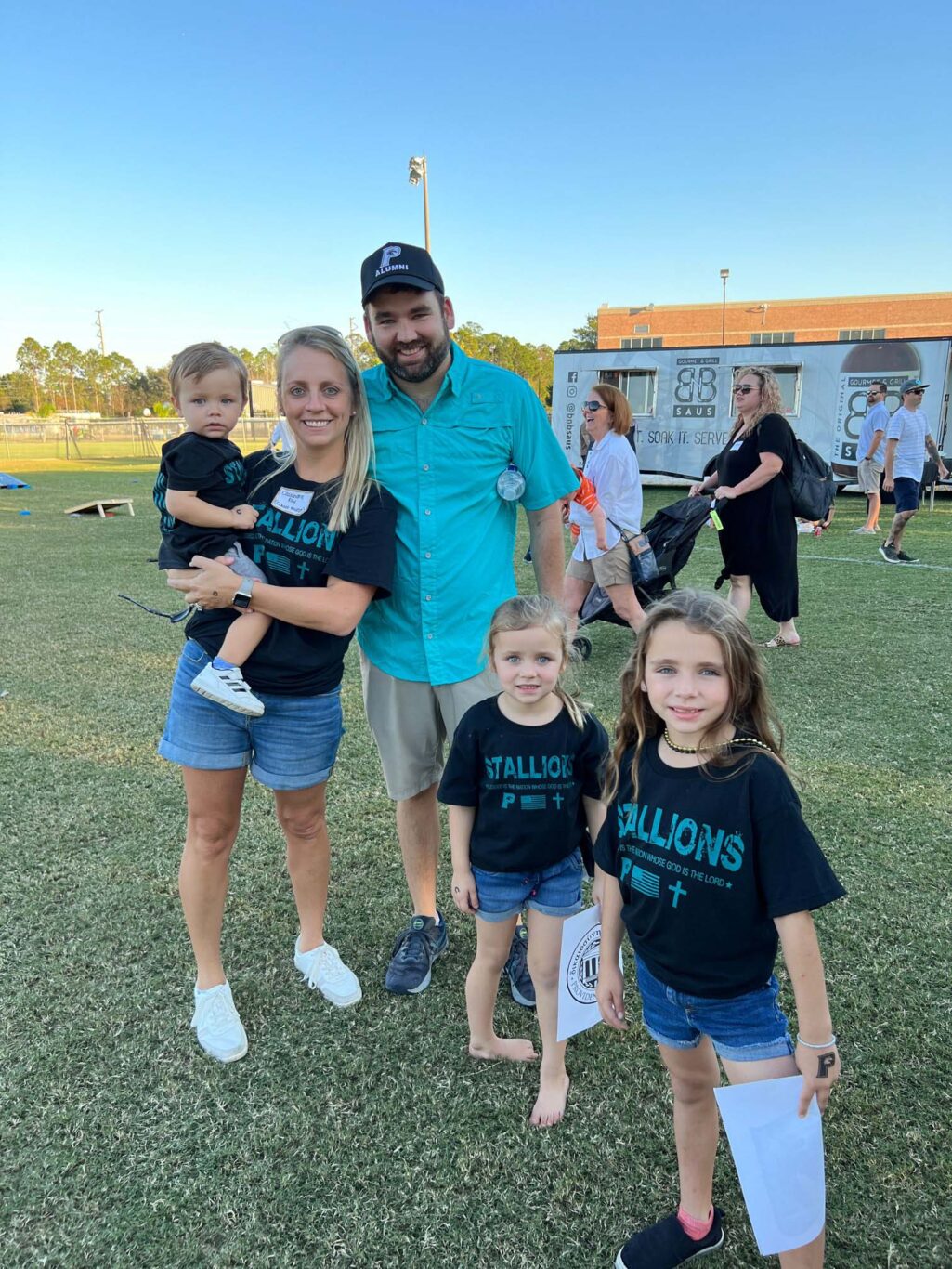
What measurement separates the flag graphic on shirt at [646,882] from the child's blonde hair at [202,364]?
171 centimetres

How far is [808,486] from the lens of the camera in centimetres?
548

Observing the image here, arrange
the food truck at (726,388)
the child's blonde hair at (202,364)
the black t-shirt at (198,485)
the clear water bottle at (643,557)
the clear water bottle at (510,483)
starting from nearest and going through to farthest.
A: 1. the black t-shirt at (198,485)
2. the child's blonde hair at (202,364)
3. the clear water bottle at (510,483)
4. the clear water bottle at (643,557)
5. the food truck at (726,388)

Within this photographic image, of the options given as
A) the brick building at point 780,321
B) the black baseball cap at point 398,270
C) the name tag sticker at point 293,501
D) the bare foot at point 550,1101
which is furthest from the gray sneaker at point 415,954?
the brick building at point 780,321

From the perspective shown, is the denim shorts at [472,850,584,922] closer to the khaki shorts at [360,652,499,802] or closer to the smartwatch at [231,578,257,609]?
the khaki shorts at [360,652,499,802]

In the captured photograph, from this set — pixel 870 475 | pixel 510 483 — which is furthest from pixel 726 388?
pixel 510 483

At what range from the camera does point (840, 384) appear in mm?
14883

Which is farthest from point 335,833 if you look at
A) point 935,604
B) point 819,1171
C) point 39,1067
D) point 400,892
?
point 935,604

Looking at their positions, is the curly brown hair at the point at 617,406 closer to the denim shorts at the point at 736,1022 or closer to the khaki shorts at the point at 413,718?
the khaki shorts at the point at 413,718

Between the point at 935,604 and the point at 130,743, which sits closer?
the point at 130,743

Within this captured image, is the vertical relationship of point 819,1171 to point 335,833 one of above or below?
above

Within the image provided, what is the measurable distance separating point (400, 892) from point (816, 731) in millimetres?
2553

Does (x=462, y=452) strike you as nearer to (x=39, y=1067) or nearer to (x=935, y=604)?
(x=39, y=1067)

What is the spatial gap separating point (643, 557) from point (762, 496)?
901 millimetres

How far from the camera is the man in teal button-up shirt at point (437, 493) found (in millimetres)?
2229
